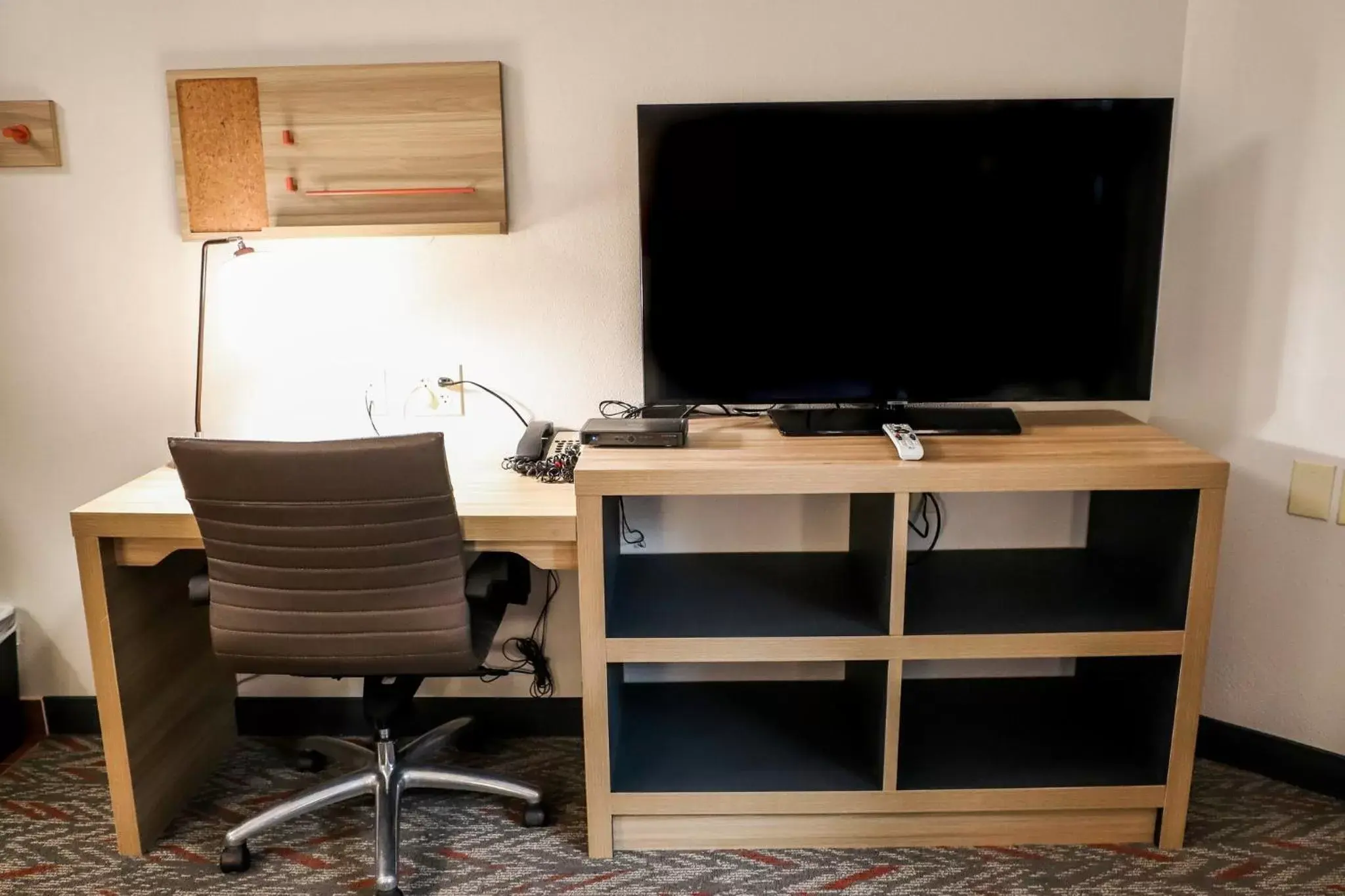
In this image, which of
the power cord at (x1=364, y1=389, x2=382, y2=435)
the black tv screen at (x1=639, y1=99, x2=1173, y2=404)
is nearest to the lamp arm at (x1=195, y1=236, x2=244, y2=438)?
the power cord at (x1=364, y1=389, x2=382, y2=435)

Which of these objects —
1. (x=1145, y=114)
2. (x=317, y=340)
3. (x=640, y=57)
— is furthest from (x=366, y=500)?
(x=1145, y=114)

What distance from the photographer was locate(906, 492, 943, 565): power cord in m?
2.41

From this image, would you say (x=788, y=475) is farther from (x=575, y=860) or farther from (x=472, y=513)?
(x=575, y=860)

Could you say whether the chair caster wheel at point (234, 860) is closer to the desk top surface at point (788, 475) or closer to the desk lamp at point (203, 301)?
the desk top surface at point (788, 475)

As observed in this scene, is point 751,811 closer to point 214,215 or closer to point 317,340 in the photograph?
point 317,340

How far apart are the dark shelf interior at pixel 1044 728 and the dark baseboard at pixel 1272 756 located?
23 cm

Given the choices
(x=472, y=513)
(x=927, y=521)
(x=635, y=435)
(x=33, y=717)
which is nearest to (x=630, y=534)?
(x=635, y=435)

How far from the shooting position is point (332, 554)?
180 centimetres

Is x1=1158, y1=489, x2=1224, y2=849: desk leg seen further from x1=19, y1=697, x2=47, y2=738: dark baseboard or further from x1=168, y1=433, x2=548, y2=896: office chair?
x1=19, y1=697, x2=47, y2=738: dark baseboard

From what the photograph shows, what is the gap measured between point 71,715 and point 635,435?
172 cm

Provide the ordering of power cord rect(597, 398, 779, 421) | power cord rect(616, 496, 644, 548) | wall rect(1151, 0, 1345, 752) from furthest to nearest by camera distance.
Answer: power cord rect(616, 496, 644, 548)
power cord rect(597, 398, 779, 421)
wall rect(1151, 0, 1345, 752)

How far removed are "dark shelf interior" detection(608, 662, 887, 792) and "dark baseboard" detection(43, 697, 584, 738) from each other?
0.74ft

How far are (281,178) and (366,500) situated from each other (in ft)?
2.98

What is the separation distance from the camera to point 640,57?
2213 mm
